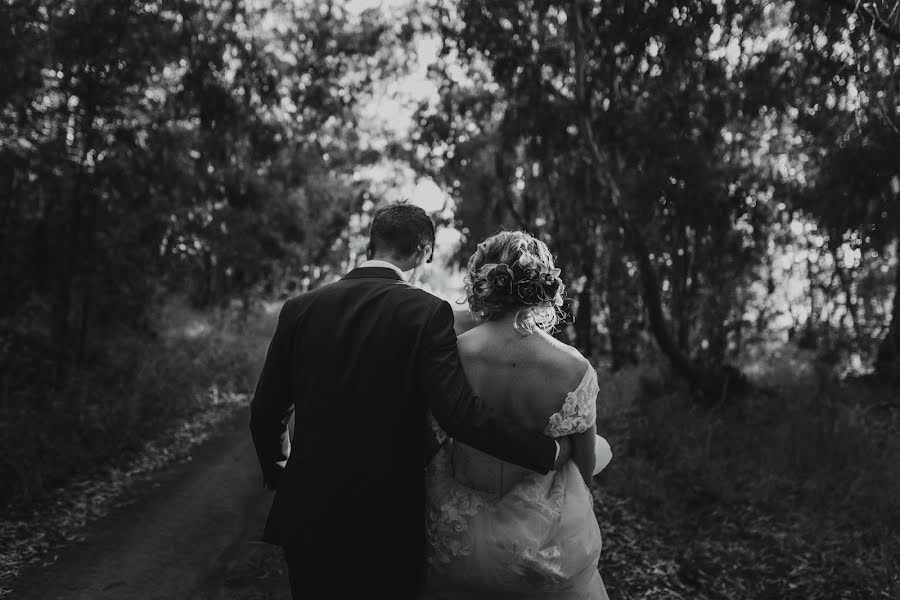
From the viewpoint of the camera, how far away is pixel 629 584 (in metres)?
5.19

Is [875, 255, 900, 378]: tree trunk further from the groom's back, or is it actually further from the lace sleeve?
the groom's back

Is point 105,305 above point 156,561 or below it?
above

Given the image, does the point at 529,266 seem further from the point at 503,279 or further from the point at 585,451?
the point at 585,451

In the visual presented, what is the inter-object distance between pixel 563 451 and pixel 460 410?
2.07ft

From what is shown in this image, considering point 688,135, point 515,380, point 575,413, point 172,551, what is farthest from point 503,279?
point 688,135

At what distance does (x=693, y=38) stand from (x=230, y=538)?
293 inches

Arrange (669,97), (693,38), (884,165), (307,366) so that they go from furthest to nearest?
(669,97)
(884,165)
(693,38)
(307,366)

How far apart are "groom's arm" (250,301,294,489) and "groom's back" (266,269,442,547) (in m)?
0.10

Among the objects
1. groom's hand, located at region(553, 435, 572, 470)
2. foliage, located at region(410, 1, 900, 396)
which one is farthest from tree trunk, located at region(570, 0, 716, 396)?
groom's hand, located at region(553, 435, 572, 470)

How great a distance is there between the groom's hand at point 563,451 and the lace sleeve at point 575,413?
5 cm

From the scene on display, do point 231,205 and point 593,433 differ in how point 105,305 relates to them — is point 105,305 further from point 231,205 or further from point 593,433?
point 593,433

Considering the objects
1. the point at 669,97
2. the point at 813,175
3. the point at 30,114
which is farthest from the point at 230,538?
the point at 813,175

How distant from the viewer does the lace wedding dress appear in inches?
103

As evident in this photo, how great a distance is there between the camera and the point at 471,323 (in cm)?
294
